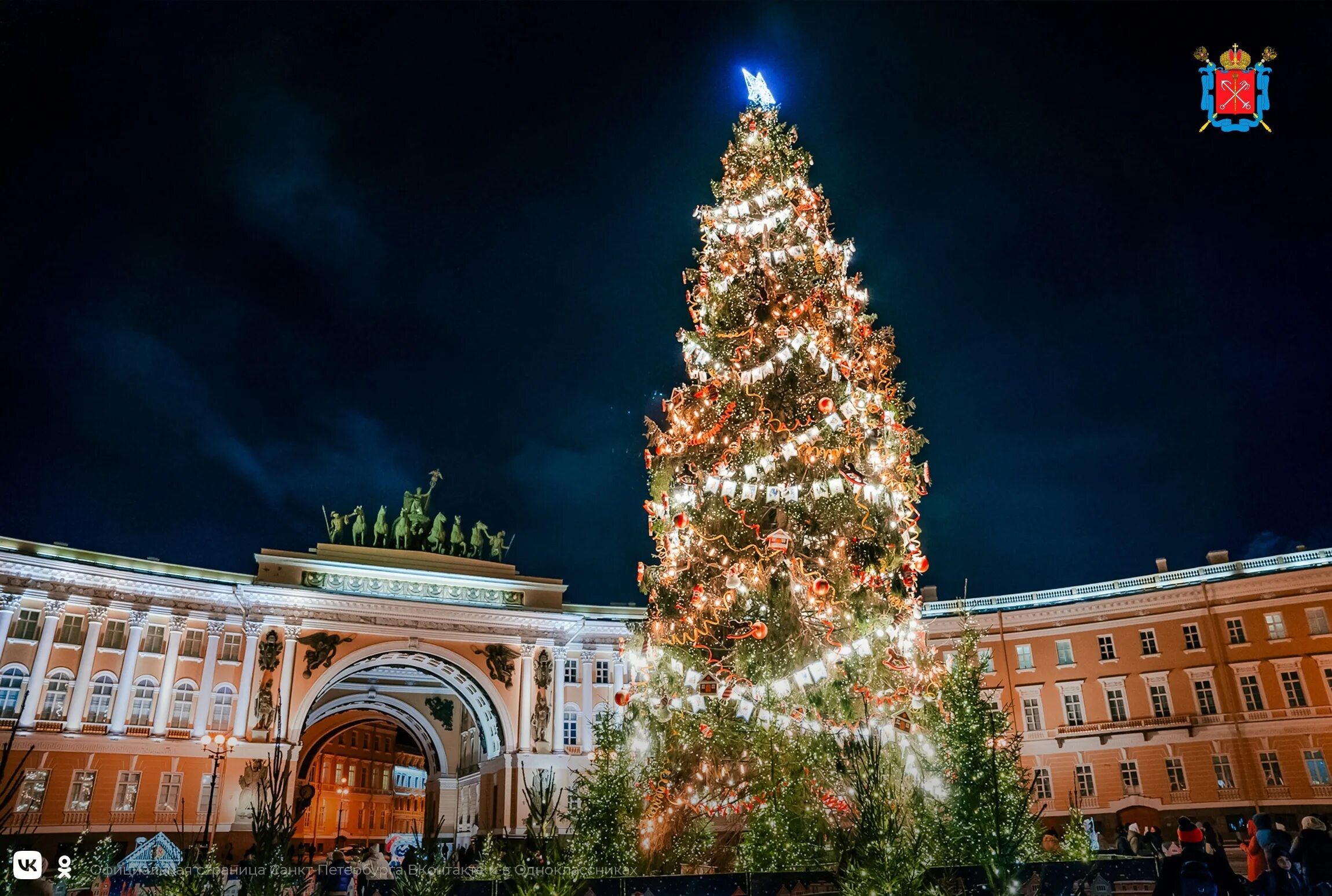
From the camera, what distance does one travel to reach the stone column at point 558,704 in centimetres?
4162

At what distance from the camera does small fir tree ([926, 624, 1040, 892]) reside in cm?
1130

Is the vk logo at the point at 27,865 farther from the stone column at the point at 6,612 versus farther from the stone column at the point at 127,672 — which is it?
the stone column at the point at 6,612

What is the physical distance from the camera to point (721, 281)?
17.1m

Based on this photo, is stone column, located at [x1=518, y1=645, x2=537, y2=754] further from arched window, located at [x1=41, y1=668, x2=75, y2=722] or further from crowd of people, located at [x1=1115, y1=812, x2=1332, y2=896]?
crowd of people, located at [x1=1115, y1=812, x2=1332, y2=896]

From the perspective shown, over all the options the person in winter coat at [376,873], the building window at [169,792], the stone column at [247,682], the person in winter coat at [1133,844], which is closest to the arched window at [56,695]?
the building window at [169,792]

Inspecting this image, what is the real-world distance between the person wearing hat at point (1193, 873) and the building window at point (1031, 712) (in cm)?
3367

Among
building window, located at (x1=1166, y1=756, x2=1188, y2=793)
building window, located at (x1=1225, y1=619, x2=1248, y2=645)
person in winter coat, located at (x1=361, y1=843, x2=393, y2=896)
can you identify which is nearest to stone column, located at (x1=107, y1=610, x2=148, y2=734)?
person in winter coat, located at (x1=361, y1=843, x2=393, y2=896)

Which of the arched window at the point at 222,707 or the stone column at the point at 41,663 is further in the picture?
the arched window at the point at 222,707

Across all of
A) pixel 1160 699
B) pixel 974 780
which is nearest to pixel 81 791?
pixel 974 780

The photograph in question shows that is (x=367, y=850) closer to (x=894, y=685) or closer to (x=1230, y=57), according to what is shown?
(x=894, y=685)

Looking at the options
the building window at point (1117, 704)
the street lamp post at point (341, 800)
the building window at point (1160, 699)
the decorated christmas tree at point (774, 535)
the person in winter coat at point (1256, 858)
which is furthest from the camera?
the street lamp post at point (341, 800)

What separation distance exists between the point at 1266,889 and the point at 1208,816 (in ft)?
97.4

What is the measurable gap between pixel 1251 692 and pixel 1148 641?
424cm

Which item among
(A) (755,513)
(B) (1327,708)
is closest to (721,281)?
(A) (755,513)
